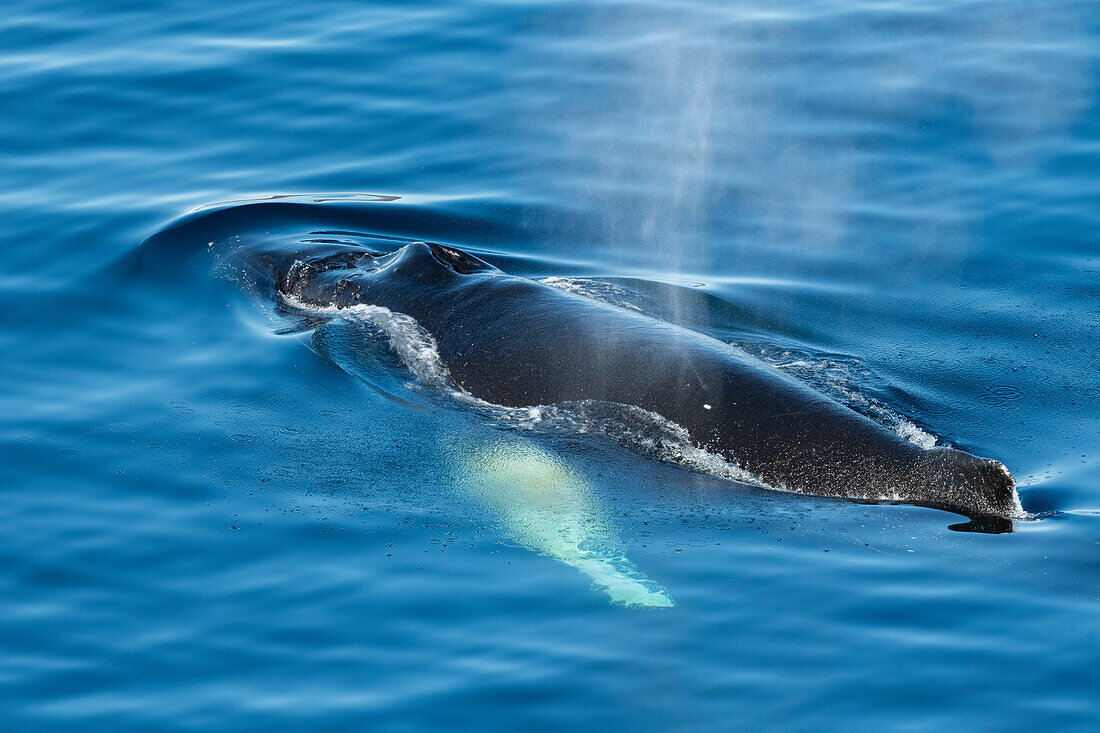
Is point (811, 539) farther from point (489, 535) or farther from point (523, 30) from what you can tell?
point (523, 30)

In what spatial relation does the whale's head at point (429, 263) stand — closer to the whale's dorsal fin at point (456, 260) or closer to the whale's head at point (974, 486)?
the whale's dorsal fin at point (456, 260)

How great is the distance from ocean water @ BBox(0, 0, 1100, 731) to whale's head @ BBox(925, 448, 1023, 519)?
199 mm

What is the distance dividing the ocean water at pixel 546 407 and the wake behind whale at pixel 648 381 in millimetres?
238

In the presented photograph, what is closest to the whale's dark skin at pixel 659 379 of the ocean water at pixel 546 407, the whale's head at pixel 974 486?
the whale's head at pixel 974 486

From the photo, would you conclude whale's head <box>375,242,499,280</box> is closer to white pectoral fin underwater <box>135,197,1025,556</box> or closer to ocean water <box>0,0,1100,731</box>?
white pectoral fin underwater <box>135,197,1025,556</box>

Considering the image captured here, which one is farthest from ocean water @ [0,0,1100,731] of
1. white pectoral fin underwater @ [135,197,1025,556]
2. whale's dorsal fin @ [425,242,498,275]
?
whale's dorsal fin @ [425,242,498,275]

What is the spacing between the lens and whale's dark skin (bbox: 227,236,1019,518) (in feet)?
32.9

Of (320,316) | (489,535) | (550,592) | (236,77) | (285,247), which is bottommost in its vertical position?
(550,592)

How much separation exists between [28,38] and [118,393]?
13.2 metres

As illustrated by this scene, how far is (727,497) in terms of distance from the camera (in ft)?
33.6

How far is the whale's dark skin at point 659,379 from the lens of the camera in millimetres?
10016

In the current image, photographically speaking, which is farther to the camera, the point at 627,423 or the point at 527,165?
the point at 527,165

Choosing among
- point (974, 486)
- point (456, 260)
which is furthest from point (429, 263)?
point (974, 486)

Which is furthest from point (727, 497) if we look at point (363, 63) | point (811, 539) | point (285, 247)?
point (363, 63)
